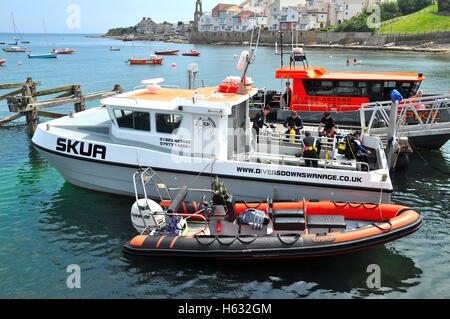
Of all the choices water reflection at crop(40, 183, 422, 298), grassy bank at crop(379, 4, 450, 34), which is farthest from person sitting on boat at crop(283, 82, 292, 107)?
grassy bank at crop(379, 4, 450, 34)

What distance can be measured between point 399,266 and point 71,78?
46.1 meters

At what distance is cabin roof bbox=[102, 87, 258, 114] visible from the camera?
10.2 meters

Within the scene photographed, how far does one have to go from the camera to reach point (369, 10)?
115 metres

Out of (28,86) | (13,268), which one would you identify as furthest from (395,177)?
(28,86)

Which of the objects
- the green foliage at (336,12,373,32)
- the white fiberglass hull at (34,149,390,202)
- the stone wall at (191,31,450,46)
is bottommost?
the white fiberglass hull at (34,149,390,202)

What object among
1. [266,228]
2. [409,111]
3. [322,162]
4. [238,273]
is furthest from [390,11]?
[238,273]

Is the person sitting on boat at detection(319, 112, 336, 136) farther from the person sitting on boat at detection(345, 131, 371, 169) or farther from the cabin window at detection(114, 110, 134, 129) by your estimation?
the cabin window at detection(114, 110, 134, 129)

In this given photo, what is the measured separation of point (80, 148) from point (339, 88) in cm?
1203

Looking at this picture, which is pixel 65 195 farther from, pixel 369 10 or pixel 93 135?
pixel 369 10

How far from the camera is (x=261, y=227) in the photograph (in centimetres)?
911

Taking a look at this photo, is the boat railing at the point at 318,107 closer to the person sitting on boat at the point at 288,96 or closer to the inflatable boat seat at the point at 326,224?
the person sitting on boat at the point at 288,96

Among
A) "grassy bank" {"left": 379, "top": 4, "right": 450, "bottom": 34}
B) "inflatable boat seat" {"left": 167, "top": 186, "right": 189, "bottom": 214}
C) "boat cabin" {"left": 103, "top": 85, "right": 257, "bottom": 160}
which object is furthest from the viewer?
"grassy bank" {"left": 379, "top": 4, "right": 450, "bottom": 34}

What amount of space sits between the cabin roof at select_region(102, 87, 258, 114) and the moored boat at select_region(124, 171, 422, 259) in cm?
192

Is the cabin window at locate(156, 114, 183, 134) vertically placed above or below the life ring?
below
